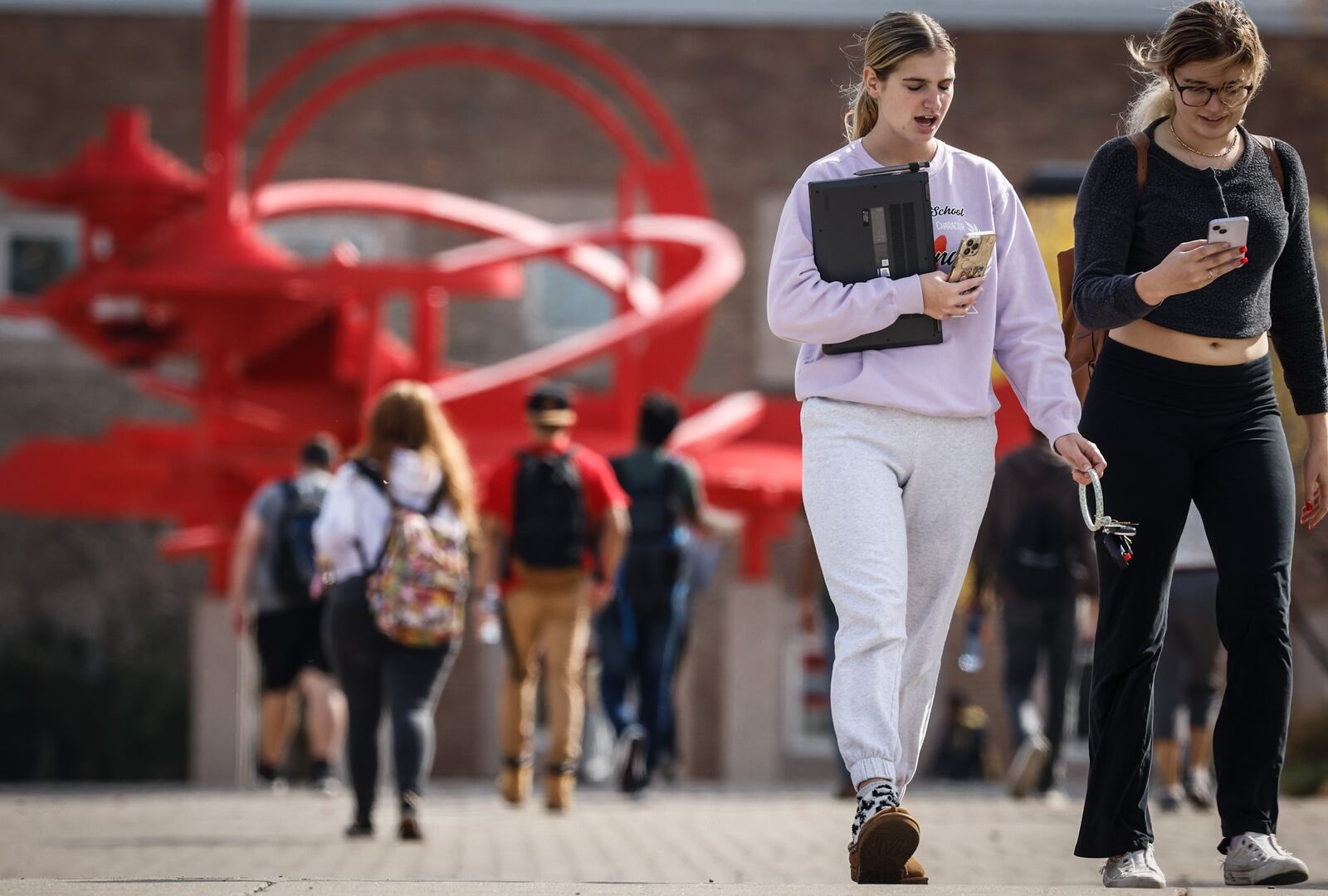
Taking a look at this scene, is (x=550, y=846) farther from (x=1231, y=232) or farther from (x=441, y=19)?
(x=441, y=19)

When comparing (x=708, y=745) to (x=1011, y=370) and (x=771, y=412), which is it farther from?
(x=1011, y=370)

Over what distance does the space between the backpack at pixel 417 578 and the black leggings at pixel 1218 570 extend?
4100mm

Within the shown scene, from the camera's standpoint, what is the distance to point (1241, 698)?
5246 millimetres

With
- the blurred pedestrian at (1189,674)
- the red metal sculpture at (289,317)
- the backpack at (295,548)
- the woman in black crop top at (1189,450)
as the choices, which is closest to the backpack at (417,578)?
the blurred pedestrian at (1189,674)

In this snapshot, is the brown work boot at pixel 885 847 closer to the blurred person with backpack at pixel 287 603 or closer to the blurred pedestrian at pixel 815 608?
the blurred pedestrian at pixel 815 608

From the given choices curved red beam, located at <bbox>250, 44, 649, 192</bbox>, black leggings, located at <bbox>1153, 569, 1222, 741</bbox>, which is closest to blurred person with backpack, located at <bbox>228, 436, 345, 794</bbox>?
black leggings, located at <bbox>1153, 569, 1222, 741</bbox>

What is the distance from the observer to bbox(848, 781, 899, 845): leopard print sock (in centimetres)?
494

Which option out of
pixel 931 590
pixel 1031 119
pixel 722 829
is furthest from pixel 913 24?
pixel 1031 119

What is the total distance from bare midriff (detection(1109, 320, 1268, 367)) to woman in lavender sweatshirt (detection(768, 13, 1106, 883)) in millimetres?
210

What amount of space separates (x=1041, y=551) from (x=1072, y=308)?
6.15 meters

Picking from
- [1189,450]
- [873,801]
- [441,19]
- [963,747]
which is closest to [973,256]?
[1189,450]

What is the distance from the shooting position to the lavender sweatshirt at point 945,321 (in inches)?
204

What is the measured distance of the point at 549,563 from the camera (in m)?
10.5

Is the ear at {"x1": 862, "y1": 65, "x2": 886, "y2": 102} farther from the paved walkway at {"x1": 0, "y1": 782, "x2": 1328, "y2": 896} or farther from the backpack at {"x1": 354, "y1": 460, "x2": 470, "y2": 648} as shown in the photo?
the backpack at {"x1": 354, "y1": 460, "x2": 470, "y2": 648}
